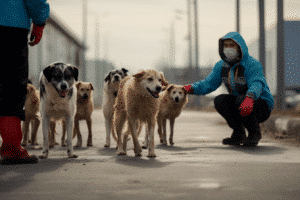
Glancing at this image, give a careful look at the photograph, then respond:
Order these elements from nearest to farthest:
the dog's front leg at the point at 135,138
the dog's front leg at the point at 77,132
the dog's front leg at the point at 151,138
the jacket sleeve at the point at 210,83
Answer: the dog's front leg at the point at 151,138 < the dog's front leg at the point at 135,138 < the jacket sleeve at the point at 210,83 < the dog's front leg at the point at 77,132

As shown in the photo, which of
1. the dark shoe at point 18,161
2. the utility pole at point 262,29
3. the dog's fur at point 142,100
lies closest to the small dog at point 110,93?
the dog's fur at point 142,100

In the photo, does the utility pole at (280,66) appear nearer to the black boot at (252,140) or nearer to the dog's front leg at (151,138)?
the black boot at (252,140)

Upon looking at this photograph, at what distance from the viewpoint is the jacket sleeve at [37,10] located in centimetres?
→ 467

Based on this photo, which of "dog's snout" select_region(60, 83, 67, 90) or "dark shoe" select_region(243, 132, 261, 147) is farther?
"dark shoe" select_region(243, 132, 261, 147)

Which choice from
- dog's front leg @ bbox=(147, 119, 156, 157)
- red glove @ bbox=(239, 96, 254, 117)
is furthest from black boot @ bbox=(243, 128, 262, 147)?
dog's front leg @ bbox=(147, 119, 156, 157)

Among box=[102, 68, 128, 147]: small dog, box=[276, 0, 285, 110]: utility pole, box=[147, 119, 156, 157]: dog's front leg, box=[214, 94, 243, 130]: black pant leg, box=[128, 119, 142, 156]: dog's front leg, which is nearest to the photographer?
box=[147, 119, 156, 157]: dog's front leg

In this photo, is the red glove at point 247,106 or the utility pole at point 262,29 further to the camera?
the utility pole at point 262,29

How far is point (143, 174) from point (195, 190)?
0.83 meters

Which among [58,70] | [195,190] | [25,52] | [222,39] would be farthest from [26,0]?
[222,39]

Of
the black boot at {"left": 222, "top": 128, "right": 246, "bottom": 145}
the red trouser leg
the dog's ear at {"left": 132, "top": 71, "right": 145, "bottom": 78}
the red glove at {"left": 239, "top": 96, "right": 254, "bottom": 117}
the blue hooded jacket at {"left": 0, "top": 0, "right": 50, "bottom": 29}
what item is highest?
the blue hooded jacket at {"left": 0, "top": 0, "right": 50, "bottom": 29}

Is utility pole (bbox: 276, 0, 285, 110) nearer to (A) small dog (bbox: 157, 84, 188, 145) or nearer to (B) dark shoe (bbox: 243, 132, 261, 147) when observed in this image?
(A) small dog (bbox: 157, 84, 188, 145)

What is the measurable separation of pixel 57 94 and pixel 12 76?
2.81 ft

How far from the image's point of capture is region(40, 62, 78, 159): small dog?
5.21m

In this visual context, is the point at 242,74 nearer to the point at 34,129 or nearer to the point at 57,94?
the point at 57,94
